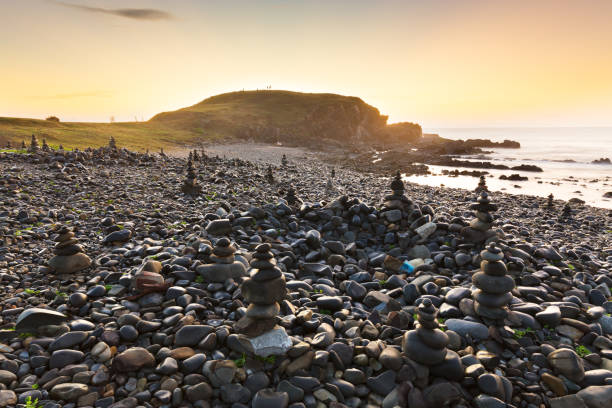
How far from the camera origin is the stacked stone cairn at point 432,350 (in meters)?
4.16

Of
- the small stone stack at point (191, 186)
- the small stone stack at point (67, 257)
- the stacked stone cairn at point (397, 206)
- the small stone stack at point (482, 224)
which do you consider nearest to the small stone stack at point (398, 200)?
the stacked stone cairn at point (397, 206)

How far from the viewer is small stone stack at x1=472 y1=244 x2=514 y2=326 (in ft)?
17.6

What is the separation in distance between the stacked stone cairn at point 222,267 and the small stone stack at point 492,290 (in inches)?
187

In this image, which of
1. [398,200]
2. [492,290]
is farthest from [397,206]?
[492,290]

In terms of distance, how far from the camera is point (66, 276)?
19.4ft

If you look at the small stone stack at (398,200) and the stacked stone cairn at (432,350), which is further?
the small stone stack at (398,200)

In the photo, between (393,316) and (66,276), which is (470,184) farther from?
(66,276)

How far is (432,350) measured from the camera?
4195mm

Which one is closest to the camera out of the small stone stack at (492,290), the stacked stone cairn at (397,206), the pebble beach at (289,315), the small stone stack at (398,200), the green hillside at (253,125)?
the pebble beach at (289,315)

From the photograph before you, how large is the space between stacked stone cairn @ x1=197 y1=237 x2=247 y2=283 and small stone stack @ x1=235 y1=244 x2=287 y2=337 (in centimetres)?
167

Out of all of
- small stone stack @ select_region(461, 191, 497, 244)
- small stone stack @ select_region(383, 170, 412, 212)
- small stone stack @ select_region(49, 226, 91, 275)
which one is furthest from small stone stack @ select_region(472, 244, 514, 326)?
Answer: small stone stack @ select_region(49, 226, 91, 275)

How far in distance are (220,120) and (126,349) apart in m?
77.8

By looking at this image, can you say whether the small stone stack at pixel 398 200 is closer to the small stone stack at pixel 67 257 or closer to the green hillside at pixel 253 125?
the small stone stack at pixel 67 257

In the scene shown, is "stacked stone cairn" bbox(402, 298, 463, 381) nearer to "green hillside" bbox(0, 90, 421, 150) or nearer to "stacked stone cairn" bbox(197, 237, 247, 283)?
"stacked stone cairn" bbox(197, 237, 247, 283)
